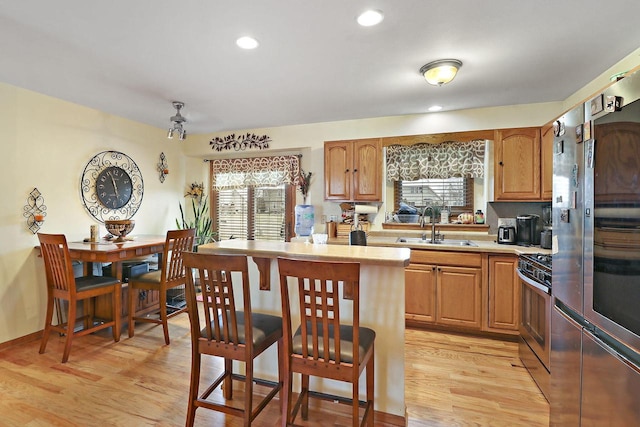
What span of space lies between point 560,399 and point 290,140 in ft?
12.6

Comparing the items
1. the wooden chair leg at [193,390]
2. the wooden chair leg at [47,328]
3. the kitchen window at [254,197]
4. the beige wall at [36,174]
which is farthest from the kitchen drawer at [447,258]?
the beige wall at [36,174]

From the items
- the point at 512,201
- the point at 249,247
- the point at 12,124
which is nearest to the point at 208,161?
the point at 12,124

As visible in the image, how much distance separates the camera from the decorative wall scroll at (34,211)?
10.3 ft

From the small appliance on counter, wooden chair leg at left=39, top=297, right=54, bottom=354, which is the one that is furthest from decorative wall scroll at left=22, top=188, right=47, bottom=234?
the small appliance on counter

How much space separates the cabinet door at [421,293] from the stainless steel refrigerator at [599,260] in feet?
5.85

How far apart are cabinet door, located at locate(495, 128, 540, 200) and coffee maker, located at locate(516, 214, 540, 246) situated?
218mm

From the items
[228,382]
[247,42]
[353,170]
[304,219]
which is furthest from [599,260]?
[304,219]

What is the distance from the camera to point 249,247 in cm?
213

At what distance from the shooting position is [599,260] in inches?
46.9

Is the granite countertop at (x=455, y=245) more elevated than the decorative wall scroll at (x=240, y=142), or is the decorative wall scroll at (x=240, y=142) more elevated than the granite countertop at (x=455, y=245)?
the decorative wall scroll at (x=240, y=142)

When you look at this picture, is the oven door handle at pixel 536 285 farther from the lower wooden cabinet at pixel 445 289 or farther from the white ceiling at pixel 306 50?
the white ceiling at pixel 306 50

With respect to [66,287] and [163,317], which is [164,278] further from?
[66,287]

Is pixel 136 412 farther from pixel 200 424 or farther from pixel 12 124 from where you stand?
pixel 12 124

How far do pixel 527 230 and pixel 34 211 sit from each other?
5.11 metres
